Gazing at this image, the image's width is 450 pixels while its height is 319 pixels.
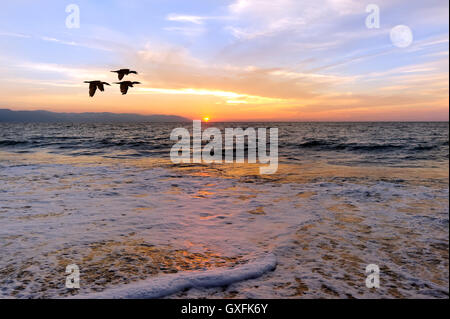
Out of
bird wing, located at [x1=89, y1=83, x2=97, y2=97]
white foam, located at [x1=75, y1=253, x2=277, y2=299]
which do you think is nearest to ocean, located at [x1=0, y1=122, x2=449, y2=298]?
white foam, located at [x1=75, y1=253, x2=277, y2=299]

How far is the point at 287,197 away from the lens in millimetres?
9180

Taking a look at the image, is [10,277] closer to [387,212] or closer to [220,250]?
[220,250]

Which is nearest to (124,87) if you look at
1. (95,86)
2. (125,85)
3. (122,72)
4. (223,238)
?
(125,85)

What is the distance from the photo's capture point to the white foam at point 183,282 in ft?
12.5

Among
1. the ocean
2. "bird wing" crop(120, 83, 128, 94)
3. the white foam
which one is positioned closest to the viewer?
the white foam

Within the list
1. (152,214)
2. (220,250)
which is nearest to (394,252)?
(220,250)

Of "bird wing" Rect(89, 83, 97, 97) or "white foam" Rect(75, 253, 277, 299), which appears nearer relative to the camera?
"white foam" Rect(75, 253, 277, 299)

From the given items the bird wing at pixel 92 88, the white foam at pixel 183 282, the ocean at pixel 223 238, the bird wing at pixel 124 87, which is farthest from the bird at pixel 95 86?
the white foam at pixel 183 282

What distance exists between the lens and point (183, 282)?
4055 mm

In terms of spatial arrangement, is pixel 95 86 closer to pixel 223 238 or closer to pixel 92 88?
pixel 92 88

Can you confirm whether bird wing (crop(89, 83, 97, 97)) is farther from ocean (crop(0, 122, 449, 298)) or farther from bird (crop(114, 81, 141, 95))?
ocean (crop(0, 122, 449, 298))

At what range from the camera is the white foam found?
381 cm

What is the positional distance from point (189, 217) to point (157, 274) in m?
2.83
